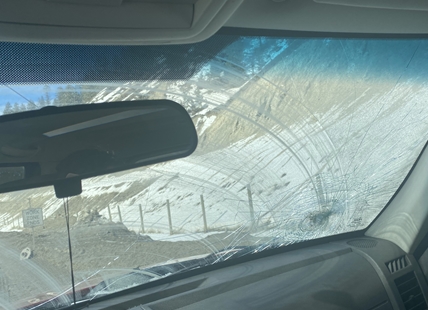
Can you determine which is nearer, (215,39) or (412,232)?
(215,39)

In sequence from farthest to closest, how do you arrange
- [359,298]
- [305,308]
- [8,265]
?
[359,298] < [305,308] < [8,265]

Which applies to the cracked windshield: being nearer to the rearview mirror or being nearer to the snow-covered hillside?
the snow-covered hillside

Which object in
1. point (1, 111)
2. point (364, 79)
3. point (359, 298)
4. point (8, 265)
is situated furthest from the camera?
point (364, 79)

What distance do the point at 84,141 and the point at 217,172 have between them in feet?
4.32

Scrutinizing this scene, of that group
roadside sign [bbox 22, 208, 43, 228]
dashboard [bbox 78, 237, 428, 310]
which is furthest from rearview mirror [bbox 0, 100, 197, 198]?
dashboard [bbox 78, 237, 428, 310]

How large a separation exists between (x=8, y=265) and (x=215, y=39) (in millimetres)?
2171

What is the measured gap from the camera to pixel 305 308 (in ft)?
12.2

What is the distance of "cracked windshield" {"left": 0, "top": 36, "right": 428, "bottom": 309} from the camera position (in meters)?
3.15

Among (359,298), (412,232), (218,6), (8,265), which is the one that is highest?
(218,6)

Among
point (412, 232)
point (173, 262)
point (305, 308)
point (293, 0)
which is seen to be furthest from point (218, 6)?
point (412, 232)

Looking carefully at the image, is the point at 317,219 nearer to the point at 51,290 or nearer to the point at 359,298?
the point at 359,298

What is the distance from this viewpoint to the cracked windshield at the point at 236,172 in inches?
124

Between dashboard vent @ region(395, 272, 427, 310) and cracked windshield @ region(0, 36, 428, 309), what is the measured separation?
76cm

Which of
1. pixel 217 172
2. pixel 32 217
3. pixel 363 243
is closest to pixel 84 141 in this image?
pixel 32 217
